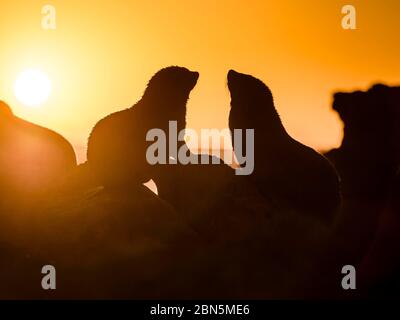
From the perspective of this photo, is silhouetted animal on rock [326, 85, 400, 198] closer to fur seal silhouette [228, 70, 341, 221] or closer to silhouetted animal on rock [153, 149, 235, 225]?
fur seal silhouette [228, 70, 341, 221]

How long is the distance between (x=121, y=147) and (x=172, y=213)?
1.74 m

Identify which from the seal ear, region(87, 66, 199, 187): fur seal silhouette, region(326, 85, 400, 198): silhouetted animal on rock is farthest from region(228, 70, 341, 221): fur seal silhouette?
the seal ear

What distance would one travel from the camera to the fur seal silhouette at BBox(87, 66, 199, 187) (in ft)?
53.1

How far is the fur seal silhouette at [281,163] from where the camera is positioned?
16.4 m

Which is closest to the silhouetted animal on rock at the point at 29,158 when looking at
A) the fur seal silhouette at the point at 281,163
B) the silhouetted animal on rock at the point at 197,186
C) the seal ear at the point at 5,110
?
the seal ear at the point at 5,110

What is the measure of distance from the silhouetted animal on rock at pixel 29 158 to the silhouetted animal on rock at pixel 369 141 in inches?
233

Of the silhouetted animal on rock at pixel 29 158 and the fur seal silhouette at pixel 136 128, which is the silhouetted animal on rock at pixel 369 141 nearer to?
the fur seal silhouette at pixel 136 128

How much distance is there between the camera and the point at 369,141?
679 inches

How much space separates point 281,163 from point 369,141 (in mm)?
2169

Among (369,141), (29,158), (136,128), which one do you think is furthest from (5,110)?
(369,141)

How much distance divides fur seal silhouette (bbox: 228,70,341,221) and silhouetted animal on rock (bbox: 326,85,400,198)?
74cm

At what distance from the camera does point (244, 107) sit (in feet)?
55.6

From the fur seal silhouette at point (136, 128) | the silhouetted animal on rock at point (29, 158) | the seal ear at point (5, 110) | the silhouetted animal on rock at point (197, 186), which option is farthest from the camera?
the seal ear at point (5, 110)
